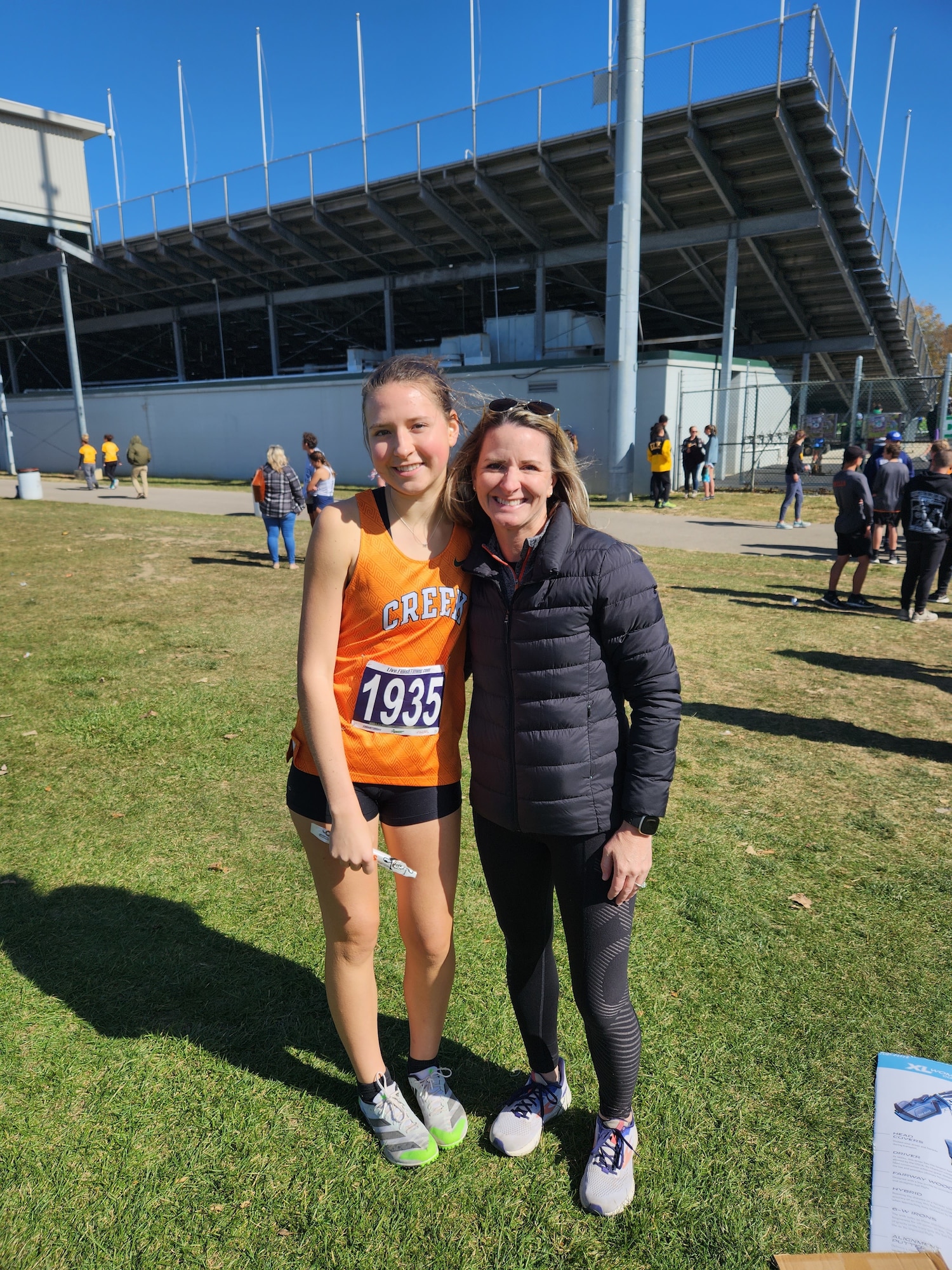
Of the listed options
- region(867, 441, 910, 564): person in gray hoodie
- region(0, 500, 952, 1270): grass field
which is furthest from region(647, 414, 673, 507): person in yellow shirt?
region(0, 500, 952, 1270): grass field

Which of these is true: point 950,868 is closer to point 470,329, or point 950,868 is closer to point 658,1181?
point 658,1181

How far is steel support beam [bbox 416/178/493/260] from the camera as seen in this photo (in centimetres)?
2477

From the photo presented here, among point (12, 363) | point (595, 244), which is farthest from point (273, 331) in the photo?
point (12, 363)

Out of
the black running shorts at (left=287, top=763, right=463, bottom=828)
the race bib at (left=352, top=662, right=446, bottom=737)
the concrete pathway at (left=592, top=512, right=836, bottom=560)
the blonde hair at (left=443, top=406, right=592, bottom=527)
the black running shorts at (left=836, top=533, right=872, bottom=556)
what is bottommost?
the concrete pathway at (left=592, top=512, right=836, bottom=560)

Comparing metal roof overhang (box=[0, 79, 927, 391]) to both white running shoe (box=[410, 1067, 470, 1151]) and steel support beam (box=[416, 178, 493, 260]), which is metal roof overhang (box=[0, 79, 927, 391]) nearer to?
steel support beam (box=[416, 178, 493, 260])

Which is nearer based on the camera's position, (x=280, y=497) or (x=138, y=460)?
(x=280, y=497)

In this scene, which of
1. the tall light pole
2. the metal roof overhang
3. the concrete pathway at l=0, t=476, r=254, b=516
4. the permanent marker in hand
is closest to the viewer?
the permanent marker in hand

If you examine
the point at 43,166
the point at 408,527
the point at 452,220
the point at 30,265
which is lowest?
the point at 408,527

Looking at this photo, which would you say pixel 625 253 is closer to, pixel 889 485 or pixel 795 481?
pixel 795 481

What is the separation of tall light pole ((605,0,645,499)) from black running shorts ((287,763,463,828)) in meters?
18.1

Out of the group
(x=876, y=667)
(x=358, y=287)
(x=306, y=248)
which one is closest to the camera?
(x=876, y=667)

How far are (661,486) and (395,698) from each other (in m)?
18.0

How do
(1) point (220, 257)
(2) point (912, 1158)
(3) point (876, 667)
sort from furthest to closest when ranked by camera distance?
1. (1) point (220, 257)
2. (3) point (876, 667)
3. (2) point (912, 1158)

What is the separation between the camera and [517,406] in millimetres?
2086
